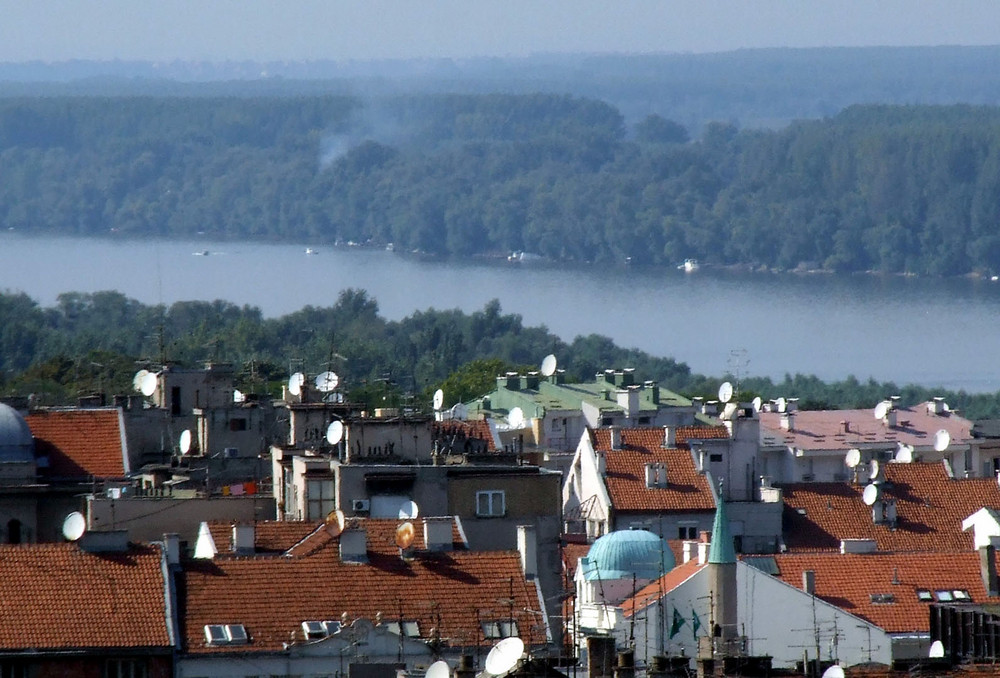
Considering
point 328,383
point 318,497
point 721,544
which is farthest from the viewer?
point 328,383

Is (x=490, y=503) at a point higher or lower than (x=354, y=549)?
lower

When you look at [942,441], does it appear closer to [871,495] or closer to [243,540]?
[871,495]

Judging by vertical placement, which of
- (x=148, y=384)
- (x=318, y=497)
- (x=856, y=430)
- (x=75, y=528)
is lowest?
(x=856, y=430)

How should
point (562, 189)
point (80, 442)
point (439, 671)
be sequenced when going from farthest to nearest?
1. point (562, 189)
2. point (80, 442)
3. point (439, 671)

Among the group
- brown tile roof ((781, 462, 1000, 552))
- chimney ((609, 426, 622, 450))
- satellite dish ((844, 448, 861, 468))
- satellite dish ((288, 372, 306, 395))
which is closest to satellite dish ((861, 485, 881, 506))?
brown tile roof ((781, 462, 1000, 552))

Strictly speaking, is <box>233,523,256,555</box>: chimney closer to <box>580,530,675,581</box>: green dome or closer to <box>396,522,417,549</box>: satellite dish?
<box>396,522,417,549</box>: satellite dish

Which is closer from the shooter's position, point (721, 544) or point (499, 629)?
point (499, 629)

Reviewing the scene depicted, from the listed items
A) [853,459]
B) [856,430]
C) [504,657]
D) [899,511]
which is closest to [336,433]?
[899,511]

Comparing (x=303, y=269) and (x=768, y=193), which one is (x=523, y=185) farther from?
(x=303, y=269)
